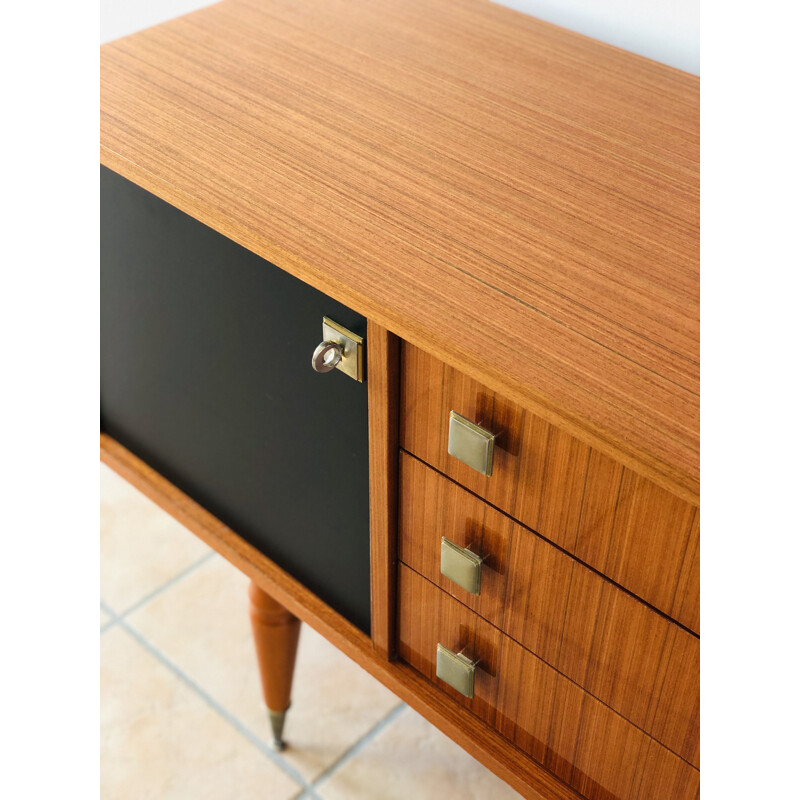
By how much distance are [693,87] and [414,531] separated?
0.39 m

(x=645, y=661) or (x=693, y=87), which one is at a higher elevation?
(x=693, y=87)

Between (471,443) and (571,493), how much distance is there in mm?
62

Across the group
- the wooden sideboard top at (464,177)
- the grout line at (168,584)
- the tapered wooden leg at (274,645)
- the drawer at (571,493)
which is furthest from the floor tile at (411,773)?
the wooden sideboard top at (464,177)

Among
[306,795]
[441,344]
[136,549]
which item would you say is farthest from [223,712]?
[441,344]

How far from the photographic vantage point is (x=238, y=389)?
0.74 meters

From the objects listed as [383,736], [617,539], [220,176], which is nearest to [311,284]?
[220,176]

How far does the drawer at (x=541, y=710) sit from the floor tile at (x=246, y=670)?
436mm

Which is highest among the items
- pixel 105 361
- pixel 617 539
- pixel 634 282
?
pixel 634 282

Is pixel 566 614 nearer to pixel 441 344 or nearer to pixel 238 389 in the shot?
pixel 441 344

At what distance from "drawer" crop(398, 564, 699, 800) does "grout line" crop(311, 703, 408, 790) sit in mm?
416
